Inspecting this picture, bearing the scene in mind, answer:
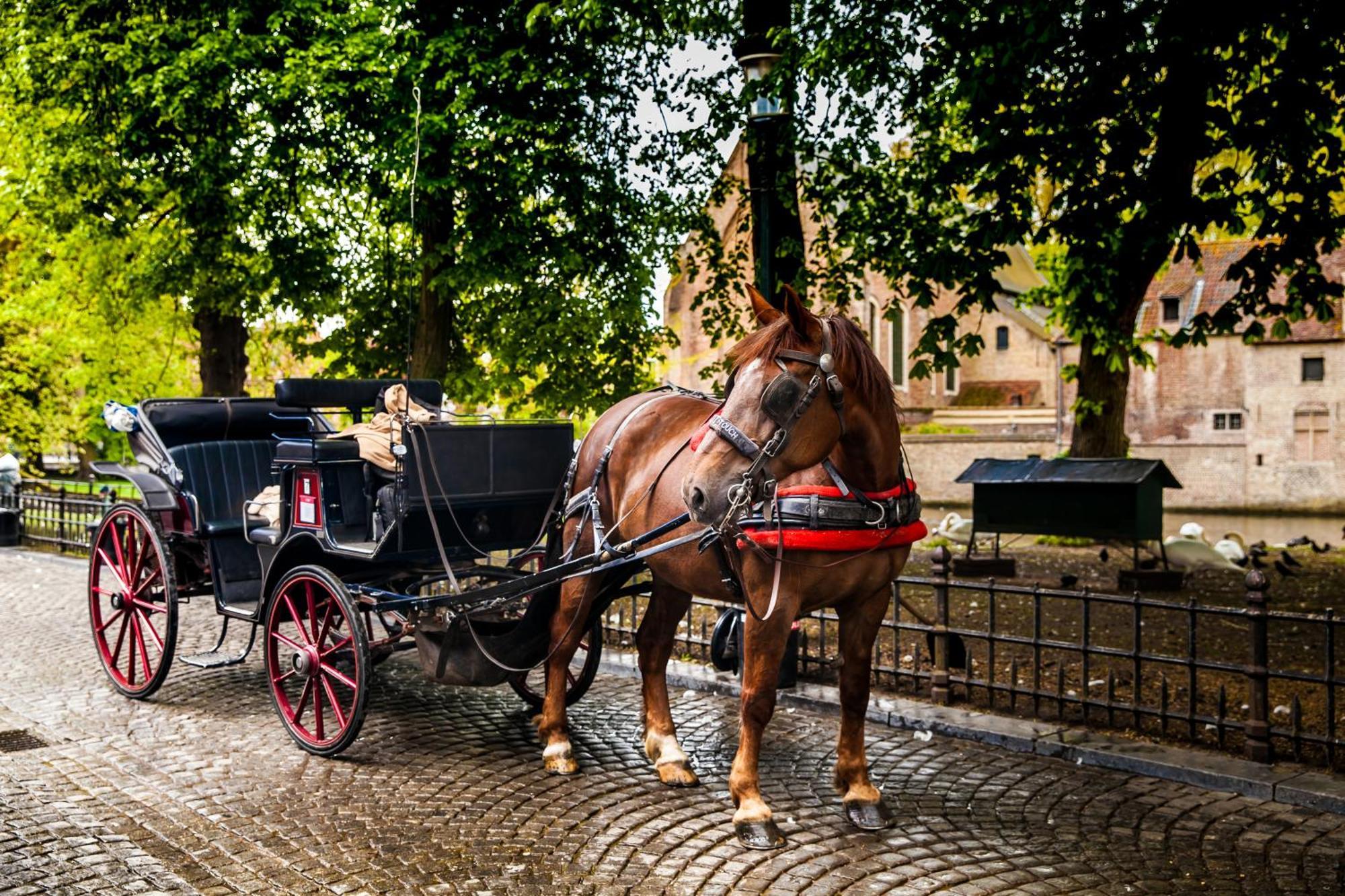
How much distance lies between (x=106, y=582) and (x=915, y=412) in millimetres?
50651

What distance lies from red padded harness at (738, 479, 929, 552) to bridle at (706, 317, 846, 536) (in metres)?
0.35

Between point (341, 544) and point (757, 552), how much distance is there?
→ 262cm

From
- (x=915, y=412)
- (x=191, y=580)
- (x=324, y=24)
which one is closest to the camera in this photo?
(x=191, y=580)

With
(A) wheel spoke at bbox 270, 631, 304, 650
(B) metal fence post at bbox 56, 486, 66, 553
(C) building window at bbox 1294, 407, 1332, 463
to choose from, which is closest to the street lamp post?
(A) wheel spoke at bbox 270, 631, 304, 650

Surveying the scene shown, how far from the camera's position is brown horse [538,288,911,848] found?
14.8 ft

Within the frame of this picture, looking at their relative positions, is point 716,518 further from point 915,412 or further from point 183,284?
point 915,412

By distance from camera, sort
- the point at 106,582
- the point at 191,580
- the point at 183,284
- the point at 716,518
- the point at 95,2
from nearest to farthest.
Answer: the point at 716,518
the point at 191,580
the point at 106,582
the point at 95,2
the point at 183,284

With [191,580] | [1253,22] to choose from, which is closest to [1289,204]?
[1253,22]

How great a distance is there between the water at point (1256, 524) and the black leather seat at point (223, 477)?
25776 millimetres

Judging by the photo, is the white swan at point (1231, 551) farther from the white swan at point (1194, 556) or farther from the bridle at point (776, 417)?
the bridle at point (776, 417)

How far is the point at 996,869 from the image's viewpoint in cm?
448

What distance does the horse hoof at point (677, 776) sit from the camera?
5.55 m

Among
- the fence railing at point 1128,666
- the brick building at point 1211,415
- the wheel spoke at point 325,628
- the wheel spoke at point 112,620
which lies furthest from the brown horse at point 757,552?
the brick building at point 1211,415

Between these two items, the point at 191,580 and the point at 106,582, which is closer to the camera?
the point at 191,580
